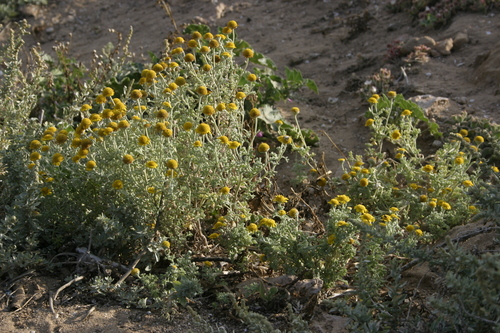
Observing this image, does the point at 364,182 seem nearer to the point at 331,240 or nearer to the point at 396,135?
the point at 396,135

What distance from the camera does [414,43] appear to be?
6.30 metres

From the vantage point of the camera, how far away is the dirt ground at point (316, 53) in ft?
9.34

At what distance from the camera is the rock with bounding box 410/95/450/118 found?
Answer: 5074mm

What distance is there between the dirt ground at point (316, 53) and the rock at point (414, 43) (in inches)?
7.1

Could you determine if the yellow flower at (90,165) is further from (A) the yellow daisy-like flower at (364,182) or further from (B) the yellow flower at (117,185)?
(A) the yellow daisy-like flower at (364,182)

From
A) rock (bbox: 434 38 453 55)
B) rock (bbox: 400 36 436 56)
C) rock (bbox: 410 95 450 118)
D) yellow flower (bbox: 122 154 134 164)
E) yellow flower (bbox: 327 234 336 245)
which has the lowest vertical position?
rock (bbox: 410 95 450 118)

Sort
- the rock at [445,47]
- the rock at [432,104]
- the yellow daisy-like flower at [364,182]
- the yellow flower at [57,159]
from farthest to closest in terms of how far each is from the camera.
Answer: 1. the rock at [445,47]
2. the rock at [432,104]
3. the yellow daisy-like flower at [364,182]
4. the yellow flower at [57,159]

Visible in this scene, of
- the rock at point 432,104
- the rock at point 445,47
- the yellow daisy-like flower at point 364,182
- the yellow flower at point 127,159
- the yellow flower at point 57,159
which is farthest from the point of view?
the rock at point 445,47

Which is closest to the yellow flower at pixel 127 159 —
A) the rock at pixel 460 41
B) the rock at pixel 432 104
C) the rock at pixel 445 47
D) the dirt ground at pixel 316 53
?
the dirt ground at pixel 316 53

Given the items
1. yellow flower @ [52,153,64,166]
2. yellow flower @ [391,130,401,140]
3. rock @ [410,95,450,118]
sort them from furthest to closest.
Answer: rock @ [410,95,450,118]
yellow flower @ [391,130,401,140]
yellow flower @ [52,153,64,166]

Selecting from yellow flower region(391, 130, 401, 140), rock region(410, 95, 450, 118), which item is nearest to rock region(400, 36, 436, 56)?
rock region(410, 95, 450, 118)

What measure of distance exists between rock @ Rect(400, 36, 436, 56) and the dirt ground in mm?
180

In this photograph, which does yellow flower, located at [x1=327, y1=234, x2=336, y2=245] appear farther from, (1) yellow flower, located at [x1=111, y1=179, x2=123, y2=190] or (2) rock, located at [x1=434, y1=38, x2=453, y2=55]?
(2) rock, located at [x1=434, y1=38, x2=453, y2=55]

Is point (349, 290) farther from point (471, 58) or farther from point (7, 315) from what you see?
point (471, 58)
